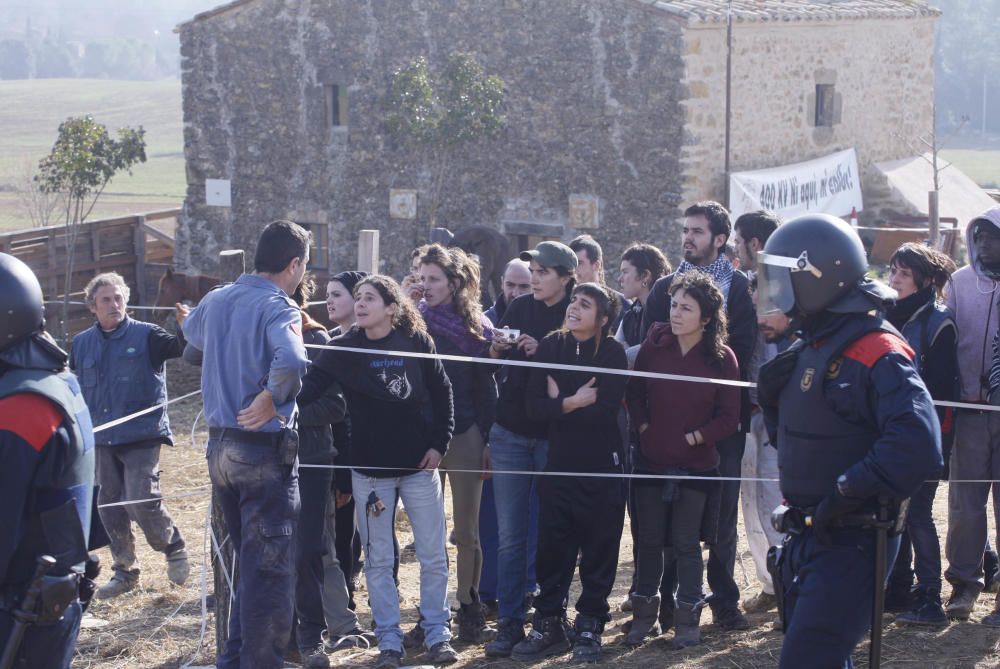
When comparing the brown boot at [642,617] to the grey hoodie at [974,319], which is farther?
the grey hoodie at [974,319]

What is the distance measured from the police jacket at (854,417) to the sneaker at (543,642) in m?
1.90

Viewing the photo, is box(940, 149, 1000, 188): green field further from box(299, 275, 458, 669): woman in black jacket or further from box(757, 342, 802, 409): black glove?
box(757, 342, 802, 409): black glove

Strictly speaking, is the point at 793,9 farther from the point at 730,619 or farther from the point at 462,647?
the point at 462,647

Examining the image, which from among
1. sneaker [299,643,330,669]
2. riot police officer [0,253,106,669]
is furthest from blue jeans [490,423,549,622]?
riot police officer [0,253,106,669]

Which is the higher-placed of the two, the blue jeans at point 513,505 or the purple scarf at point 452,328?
the purple scarf at point 452,328

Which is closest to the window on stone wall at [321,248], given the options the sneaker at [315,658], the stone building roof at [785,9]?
the stone building roof at [785,9]

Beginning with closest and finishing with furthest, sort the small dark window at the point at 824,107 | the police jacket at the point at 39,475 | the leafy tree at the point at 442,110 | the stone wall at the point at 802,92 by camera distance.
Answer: the police jacket at the point at 39,475 < the stone wall at the point at 802,92 < the leafy tree at the point at 442,110 < the small dark window at the point at 824,107

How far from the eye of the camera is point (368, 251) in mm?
8148

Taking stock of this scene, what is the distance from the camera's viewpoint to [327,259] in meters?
20.5

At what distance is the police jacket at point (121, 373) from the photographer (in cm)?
739

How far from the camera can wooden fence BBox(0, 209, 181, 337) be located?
18.2 m

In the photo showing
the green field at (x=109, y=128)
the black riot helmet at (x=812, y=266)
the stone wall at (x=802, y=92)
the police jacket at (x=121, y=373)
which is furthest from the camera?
the green field at (x=109, y=128)

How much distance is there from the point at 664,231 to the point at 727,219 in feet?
36.5

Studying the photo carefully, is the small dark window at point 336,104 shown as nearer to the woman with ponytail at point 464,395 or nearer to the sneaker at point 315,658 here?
the woman with ponytail at point 464,395
